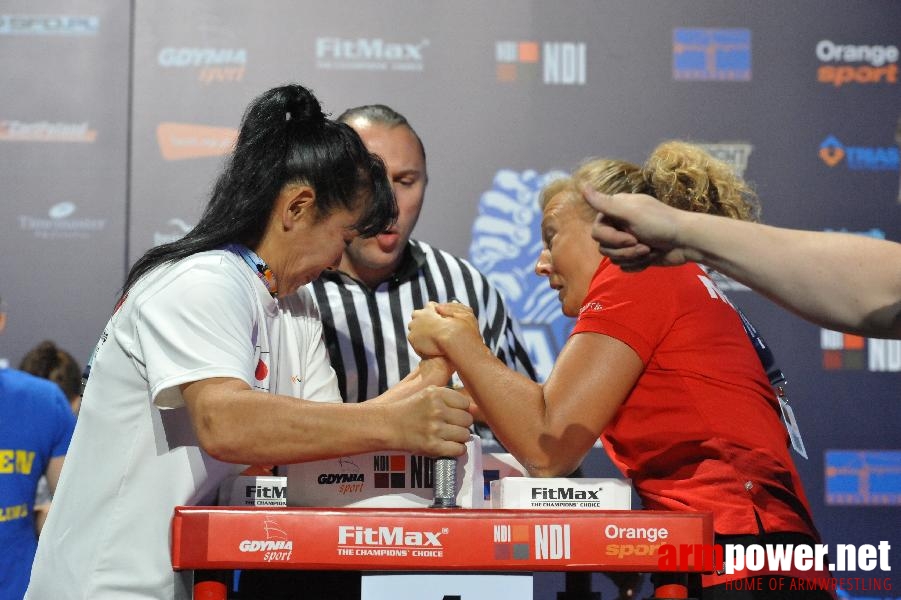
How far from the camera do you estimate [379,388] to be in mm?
2514

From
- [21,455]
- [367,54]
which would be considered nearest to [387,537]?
[21,455]

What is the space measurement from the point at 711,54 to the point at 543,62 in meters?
0.74

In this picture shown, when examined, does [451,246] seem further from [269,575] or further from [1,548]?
[269,575]

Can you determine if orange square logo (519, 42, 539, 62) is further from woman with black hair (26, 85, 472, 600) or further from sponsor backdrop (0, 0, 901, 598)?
woman with black hair (26, 85, 472, 600)

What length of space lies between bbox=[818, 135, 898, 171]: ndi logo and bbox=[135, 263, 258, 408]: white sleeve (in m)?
3.52

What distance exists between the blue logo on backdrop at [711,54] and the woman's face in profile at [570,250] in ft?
8.46

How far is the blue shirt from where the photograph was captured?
3217 millimetres

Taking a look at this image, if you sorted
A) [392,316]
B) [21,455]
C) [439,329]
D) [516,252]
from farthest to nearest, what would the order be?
[516,252], [21,455], [392,316], [439,329]

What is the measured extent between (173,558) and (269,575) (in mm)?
353

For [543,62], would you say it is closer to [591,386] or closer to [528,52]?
[528,52]

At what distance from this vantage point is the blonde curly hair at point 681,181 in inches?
76.5

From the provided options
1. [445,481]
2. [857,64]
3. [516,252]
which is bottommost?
[445,481]

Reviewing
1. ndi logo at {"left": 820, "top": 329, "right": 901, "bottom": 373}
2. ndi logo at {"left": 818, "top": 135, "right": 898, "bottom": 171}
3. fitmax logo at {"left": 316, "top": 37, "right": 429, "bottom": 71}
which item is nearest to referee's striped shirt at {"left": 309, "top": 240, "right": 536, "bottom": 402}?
fitmax logo at {"left": 316, "top": 37, "right": 429, "bottom": 71}

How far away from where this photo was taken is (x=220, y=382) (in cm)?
146
